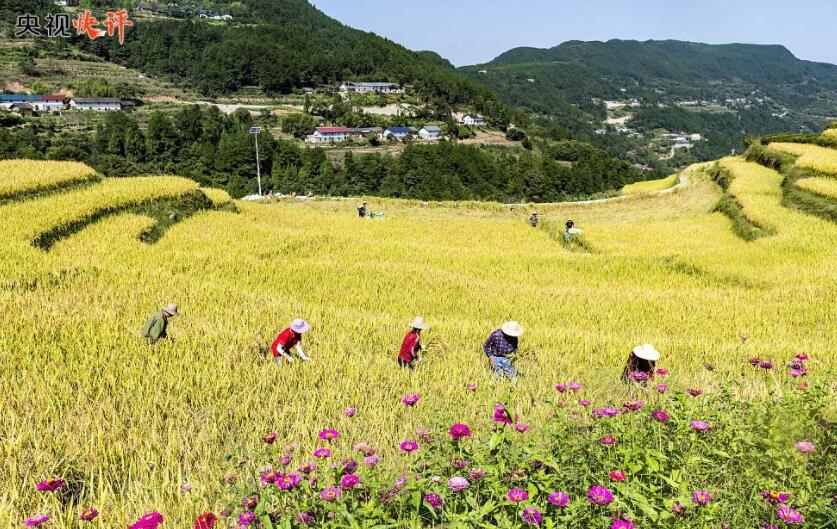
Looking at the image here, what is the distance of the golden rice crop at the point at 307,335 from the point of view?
12.7 ft

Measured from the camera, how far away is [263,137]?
261 feet

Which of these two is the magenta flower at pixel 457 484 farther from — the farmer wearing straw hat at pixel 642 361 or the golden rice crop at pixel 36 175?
the golden rice crop at pixel 36 175

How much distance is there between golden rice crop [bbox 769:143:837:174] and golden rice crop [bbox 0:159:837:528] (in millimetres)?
4277

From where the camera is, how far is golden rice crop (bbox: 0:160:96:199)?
15008mm

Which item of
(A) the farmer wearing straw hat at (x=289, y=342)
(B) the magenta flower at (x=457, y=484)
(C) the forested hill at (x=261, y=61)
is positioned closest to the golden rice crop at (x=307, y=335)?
(A) the farmer wearing straw hat at (x=289, y=342)

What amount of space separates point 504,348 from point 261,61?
155 metres

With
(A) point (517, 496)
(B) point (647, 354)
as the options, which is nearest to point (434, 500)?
(A) point (517, 496)

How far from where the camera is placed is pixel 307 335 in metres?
7.07

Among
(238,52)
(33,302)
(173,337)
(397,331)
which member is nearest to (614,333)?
(397,331)

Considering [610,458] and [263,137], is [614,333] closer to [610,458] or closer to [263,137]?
[610,458]

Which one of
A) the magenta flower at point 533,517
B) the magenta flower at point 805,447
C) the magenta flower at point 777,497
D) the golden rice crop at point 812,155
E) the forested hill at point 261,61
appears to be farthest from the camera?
the forested hill at point 261,61

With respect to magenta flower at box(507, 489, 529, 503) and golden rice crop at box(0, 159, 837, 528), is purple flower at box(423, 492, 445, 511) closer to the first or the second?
magenta flower at box(507, 489, 529, 503)

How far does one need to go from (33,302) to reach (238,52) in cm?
15400

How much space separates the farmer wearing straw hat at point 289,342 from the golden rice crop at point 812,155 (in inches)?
912
